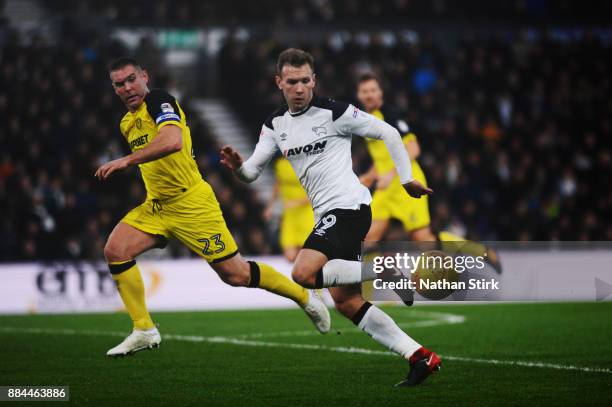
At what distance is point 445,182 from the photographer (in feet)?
71.3

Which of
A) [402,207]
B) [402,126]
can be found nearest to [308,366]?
[402,126]

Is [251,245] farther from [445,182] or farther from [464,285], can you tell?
[464,285]

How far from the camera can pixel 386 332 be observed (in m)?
7.88

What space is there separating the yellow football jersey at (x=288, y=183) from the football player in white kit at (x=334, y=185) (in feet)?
23.3

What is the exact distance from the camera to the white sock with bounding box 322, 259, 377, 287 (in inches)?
306

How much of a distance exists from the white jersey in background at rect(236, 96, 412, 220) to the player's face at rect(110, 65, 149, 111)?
1185 mm

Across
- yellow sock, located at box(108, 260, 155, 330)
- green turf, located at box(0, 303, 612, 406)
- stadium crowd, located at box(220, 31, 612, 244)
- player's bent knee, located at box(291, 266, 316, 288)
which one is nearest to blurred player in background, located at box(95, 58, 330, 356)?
yellow sock, located at box(108, 260, 155, 330)

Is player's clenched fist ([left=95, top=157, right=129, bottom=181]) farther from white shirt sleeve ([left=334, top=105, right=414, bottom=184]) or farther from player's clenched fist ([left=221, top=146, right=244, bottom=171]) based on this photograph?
white shirt sleeve ([left=334, top=105, right=414, bottom=184])

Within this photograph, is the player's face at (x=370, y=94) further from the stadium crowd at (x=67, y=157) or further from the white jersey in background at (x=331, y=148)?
the stadium crowd at (x=67, y=157)

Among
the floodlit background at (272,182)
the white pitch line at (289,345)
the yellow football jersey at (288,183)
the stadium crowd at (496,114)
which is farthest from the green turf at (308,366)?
the stadium crowd at (496,114)

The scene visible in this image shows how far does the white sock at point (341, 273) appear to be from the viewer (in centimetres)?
777

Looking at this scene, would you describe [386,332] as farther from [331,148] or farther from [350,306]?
[331,148]

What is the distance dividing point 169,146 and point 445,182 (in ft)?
45.8

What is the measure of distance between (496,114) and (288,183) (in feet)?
32.0
